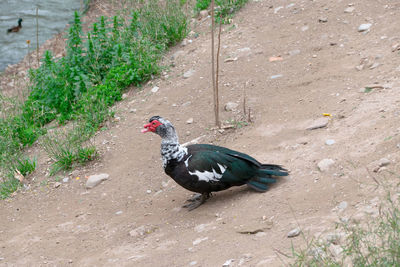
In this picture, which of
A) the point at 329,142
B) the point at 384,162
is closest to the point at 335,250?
the point at 384,162

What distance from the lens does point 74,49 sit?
821cm

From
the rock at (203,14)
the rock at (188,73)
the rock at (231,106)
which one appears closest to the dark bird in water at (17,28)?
the rock at (203,14)

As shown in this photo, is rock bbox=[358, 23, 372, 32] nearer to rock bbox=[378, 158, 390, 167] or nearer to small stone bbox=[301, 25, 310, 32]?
small stone bbox=[301, 25, 310, 32]

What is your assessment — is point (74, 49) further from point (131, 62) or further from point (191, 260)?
point (191, 260)

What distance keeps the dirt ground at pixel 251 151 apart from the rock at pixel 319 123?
2.8 inches

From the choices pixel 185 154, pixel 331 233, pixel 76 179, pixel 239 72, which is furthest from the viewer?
pixel 239 72

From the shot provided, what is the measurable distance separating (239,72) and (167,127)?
2.34 metres

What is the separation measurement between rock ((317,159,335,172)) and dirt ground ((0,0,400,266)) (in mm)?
31

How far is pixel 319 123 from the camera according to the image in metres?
5.57

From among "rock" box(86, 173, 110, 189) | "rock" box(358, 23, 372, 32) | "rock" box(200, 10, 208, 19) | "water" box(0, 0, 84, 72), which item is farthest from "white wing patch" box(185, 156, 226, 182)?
"water" box(0, 0, 84, 72)

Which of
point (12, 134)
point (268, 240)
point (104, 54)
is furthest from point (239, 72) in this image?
point (268, 240)

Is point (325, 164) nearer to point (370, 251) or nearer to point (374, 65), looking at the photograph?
point (370, 251)

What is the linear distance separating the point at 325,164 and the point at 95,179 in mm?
2666

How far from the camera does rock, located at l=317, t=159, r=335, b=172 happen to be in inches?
183
